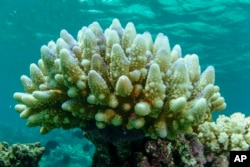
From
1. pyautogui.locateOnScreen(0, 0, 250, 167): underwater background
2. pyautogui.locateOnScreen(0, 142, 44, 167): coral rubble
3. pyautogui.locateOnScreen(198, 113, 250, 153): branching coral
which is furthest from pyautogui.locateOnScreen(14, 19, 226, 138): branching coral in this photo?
pyautogui.locateOnScreen(0, 0, 250, 167): underwater background

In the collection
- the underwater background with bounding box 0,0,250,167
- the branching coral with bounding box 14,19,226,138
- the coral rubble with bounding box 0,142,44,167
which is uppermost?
the underwater background with bounding box 0,0,250,167

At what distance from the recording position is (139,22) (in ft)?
88.3

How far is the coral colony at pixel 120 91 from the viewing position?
112 inches

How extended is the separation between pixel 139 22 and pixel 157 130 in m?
24.7

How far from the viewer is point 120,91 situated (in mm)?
2850

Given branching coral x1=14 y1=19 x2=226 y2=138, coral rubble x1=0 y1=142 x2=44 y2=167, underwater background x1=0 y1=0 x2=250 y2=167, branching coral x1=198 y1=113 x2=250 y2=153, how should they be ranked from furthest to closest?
underwater background x1=0 y1=0 x2=250 y2=167
coral rubble x1=0 y1=142 x2=44 y2=167
branching coral x1=198 y1=113 x2=250 y2=153
branching coral x1=14 y1=19 x2=226 y2=138

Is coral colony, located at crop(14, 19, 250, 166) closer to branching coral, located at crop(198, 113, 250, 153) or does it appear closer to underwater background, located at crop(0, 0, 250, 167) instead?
branching coral, located at crop(198, 113, 250, 153)

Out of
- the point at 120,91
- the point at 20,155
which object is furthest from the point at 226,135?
the point at 20,155

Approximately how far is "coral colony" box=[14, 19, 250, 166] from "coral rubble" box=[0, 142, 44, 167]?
1226 mm

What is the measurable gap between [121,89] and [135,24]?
25.3 meters

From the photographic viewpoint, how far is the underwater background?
73.9 ft

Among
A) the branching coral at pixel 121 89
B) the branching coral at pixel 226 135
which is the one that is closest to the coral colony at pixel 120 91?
the branching coral at pixel 121 89

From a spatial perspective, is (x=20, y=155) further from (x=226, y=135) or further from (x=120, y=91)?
(x=226, y=135)

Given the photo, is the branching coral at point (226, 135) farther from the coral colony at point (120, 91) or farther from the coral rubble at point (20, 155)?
the coral rubble at point (20, 155)
